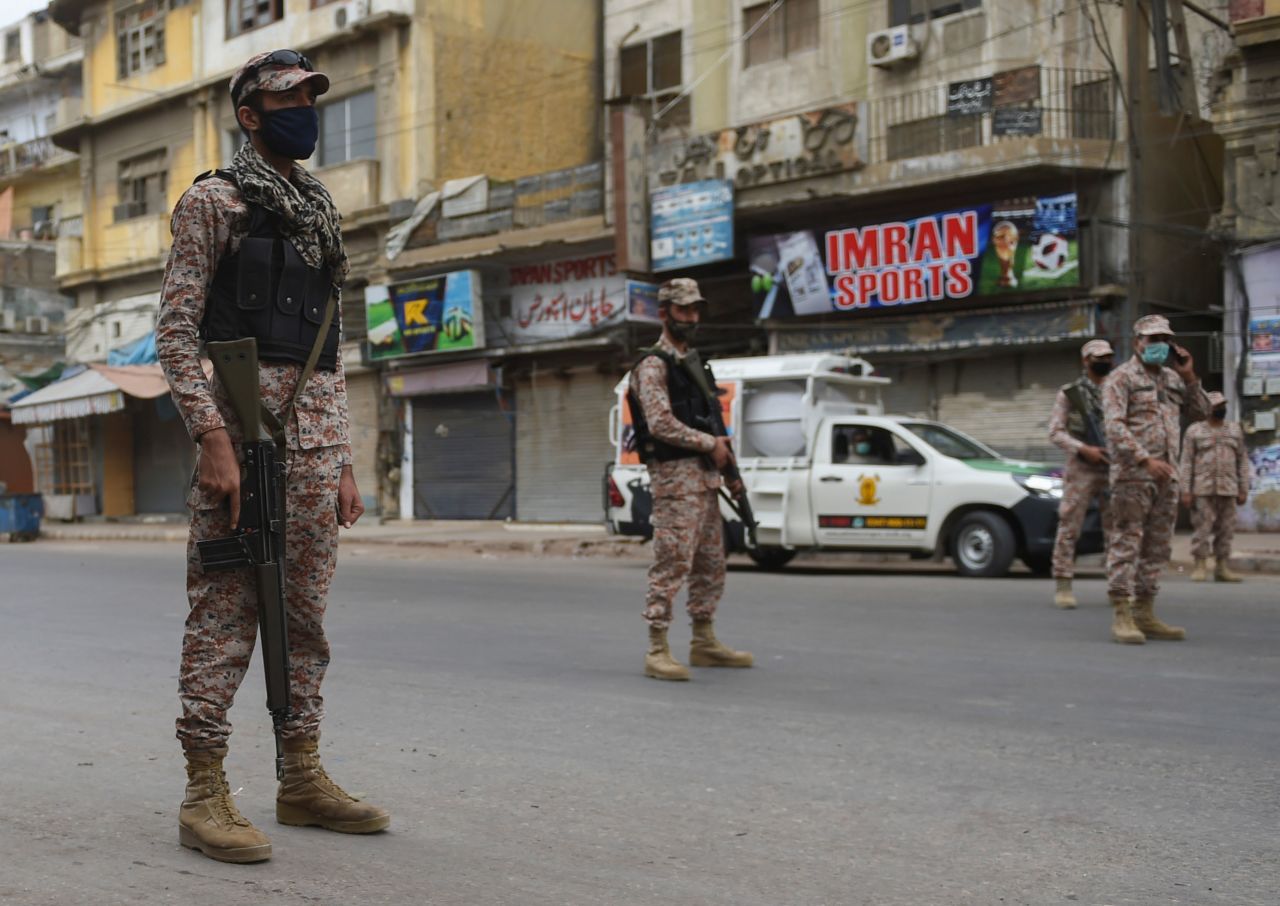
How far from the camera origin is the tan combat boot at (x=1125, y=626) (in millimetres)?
8297

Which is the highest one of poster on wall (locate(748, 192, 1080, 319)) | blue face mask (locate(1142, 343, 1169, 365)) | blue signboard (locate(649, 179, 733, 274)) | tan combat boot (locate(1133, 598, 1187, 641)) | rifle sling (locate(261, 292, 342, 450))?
blue signboard (locate(649, 179, 733, 274))

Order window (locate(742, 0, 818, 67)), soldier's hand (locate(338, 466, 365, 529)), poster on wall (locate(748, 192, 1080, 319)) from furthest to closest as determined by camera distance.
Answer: window (locate(742, 0, 818, 67)) < poster on wall (locate(748, 192, 1080, 319)) < soldier's hand (locate(338, 466, 365, 529))

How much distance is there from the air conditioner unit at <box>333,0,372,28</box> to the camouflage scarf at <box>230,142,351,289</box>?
25166mm

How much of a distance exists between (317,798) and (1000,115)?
1707cm

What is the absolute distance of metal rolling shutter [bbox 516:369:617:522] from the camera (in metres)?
24.8

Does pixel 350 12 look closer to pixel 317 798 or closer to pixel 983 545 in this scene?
pixel 983 545

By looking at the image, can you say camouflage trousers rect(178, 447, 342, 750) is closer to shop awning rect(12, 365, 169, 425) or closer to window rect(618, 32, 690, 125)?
window rect(618, 32, 690, 125)

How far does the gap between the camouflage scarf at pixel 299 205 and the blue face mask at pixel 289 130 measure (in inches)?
2.3

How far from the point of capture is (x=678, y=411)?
7195 millimetres

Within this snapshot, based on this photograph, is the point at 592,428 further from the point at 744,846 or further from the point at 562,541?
the point at 744,846

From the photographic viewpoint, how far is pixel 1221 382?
65.0 feet

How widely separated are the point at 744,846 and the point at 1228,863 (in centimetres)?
129

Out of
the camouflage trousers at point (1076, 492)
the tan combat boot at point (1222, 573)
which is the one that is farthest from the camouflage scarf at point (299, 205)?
the tan combat boot at point (1222, 573)

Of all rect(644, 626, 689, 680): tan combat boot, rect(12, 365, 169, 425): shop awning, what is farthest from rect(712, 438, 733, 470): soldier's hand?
rect(12, 365, 169, 425): shop awning
